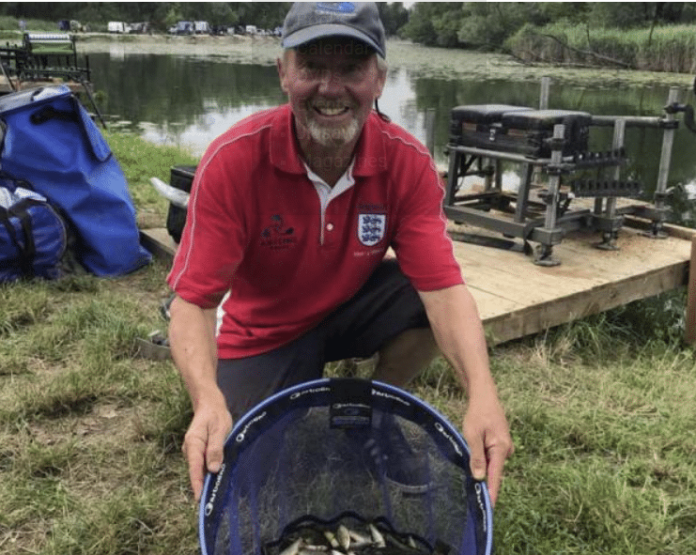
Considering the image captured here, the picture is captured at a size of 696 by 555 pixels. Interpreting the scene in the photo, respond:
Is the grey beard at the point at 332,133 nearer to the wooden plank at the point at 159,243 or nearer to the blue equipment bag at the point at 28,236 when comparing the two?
the blue equipment bag at the point at 28,236

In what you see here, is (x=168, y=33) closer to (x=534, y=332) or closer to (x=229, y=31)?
(x=229, y=31)

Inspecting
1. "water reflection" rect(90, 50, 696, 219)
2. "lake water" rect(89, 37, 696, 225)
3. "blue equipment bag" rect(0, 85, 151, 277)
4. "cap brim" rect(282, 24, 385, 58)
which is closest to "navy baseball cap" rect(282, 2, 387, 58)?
"cap brim" rect(282, 24, 385, 58)

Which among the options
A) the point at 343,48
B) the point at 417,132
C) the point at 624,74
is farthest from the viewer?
the point at 624,74

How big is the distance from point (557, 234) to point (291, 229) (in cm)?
225

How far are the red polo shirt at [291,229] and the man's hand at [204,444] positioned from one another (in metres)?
0.29

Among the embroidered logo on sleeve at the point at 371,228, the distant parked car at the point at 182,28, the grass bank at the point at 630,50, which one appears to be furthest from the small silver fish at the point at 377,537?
the distant parked car at the point at 182,28

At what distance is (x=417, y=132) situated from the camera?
1072 cm

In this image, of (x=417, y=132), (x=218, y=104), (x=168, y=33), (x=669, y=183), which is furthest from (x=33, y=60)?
(x=168, y=33)

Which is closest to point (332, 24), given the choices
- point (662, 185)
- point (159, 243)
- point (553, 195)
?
point (553, 195)

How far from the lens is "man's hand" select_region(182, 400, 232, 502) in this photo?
127 centimetres

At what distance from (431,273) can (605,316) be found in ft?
7.11

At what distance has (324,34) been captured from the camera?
1.54m

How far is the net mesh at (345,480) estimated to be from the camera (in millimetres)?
1391

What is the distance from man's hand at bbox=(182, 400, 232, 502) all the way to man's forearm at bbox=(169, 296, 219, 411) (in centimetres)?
7
